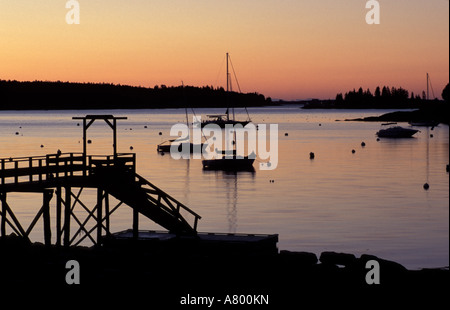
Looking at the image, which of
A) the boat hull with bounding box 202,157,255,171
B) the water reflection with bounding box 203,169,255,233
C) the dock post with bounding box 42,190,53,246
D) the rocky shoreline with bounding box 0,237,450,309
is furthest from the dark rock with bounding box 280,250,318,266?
the boat hull with bounding box 202,157,255,171

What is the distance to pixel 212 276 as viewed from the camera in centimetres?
3025

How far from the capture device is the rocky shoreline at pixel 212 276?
28.7 meters

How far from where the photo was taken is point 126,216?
5969 cm

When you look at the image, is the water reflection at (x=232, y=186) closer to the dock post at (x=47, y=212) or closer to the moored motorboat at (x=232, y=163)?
the moored motorboat at (x=232, y=163)

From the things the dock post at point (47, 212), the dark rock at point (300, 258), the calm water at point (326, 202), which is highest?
the dock post at point (47, 212)

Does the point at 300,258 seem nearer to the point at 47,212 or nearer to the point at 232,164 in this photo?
the point at 47,212

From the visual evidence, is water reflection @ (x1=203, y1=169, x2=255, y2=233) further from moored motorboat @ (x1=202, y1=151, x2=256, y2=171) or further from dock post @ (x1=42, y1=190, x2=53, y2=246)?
dock post @ (x1=42, y1=190, x2=53, y2=246)

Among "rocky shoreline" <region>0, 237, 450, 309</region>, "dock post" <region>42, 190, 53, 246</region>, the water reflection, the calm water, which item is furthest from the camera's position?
the water reflection

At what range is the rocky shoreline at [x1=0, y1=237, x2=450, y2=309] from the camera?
94.1 feet

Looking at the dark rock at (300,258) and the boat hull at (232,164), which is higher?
the dark rock at (300,258)

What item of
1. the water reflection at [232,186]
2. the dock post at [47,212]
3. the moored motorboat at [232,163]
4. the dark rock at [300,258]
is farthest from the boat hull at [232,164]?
the dark rock at [300,258]

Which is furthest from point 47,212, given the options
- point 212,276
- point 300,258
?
point 300,258
